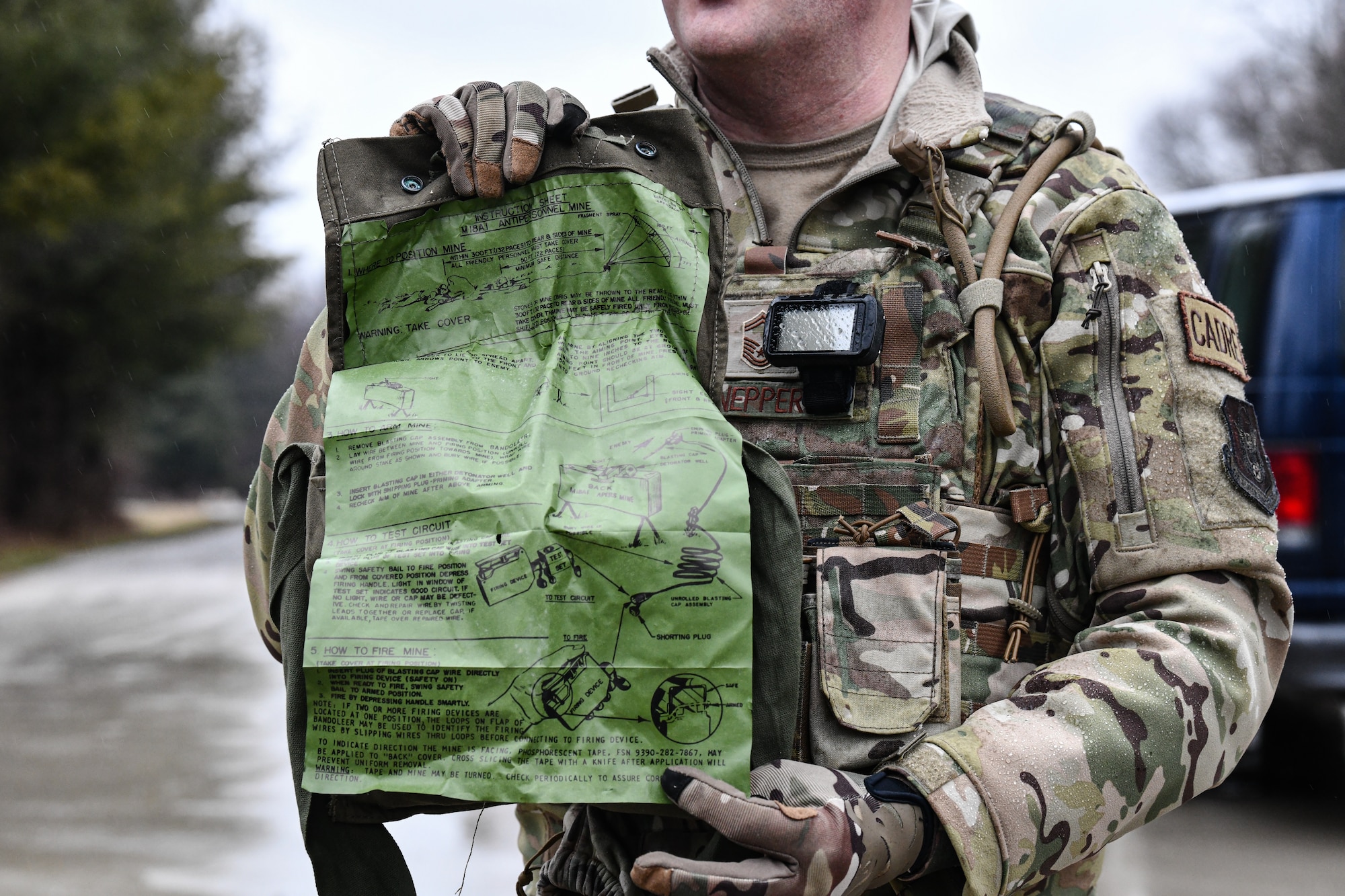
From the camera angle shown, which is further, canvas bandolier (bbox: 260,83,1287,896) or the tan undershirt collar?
the tan undershirt collar

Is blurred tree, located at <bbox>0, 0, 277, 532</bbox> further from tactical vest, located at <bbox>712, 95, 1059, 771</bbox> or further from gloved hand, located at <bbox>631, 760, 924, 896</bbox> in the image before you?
gloved hand, located at <bbox>631, 760, 924, 896</bbox>

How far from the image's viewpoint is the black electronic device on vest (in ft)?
5.20

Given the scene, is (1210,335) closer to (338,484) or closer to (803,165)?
(803,165)

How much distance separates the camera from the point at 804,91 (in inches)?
69.9

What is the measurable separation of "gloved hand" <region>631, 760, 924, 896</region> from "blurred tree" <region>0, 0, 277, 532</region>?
16.2 m

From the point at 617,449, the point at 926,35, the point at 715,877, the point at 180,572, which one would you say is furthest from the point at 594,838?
the point at 180,572

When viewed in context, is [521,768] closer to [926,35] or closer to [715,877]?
[715,877]

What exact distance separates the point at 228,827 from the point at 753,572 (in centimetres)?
465

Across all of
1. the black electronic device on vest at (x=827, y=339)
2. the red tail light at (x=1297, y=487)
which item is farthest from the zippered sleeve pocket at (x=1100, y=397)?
the red tail light at (x=1297, y=487)

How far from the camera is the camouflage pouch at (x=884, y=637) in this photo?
1524mm

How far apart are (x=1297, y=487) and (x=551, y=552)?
4350mm

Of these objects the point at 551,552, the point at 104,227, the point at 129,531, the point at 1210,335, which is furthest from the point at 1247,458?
the point at 129,531

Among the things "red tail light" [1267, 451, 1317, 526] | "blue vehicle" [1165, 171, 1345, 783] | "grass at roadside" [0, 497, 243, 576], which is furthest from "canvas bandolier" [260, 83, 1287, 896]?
"grass at roadside" [0, 497, 243, 576]

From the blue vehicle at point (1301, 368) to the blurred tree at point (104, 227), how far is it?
1416cm
